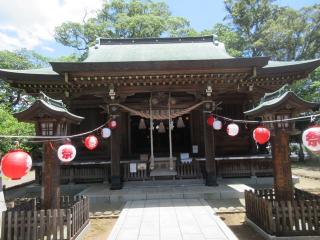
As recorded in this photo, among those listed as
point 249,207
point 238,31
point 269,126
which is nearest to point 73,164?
point 249,207

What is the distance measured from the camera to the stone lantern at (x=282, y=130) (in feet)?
20.9

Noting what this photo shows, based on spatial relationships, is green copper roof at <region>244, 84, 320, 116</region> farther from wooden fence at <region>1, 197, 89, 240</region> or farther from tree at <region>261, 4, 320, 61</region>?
tree at <region>261, 4, 320, 61</region>

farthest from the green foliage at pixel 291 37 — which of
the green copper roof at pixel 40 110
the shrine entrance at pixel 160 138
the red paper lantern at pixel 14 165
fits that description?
the red paper lantern at pixel 14 165

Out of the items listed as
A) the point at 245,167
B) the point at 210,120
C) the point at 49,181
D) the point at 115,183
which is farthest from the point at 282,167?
the point at 115,183

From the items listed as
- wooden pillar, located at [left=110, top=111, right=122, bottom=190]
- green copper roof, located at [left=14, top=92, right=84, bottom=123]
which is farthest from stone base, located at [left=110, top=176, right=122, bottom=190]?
green copper roof, located at [left=14, top=92, right=84, bottom=123]

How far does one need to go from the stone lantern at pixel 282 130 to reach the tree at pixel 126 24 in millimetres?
23884

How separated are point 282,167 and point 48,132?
18.8 ft

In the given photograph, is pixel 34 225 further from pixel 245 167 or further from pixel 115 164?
pixel 245 167

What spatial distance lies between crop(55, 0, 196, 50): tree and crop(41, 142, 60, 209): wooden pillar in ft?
78.1

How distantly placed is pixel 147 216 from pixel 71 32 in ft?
92.9

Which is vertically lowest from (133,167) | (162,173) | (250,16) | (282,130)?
(162,173)

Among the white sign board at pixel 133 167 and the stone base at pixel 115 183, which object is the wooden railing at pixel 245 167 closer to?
the white sign board at pixel 133 167

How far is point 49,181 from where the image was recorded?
659 centimetres

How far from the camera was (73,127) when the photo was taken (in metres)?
13.3
